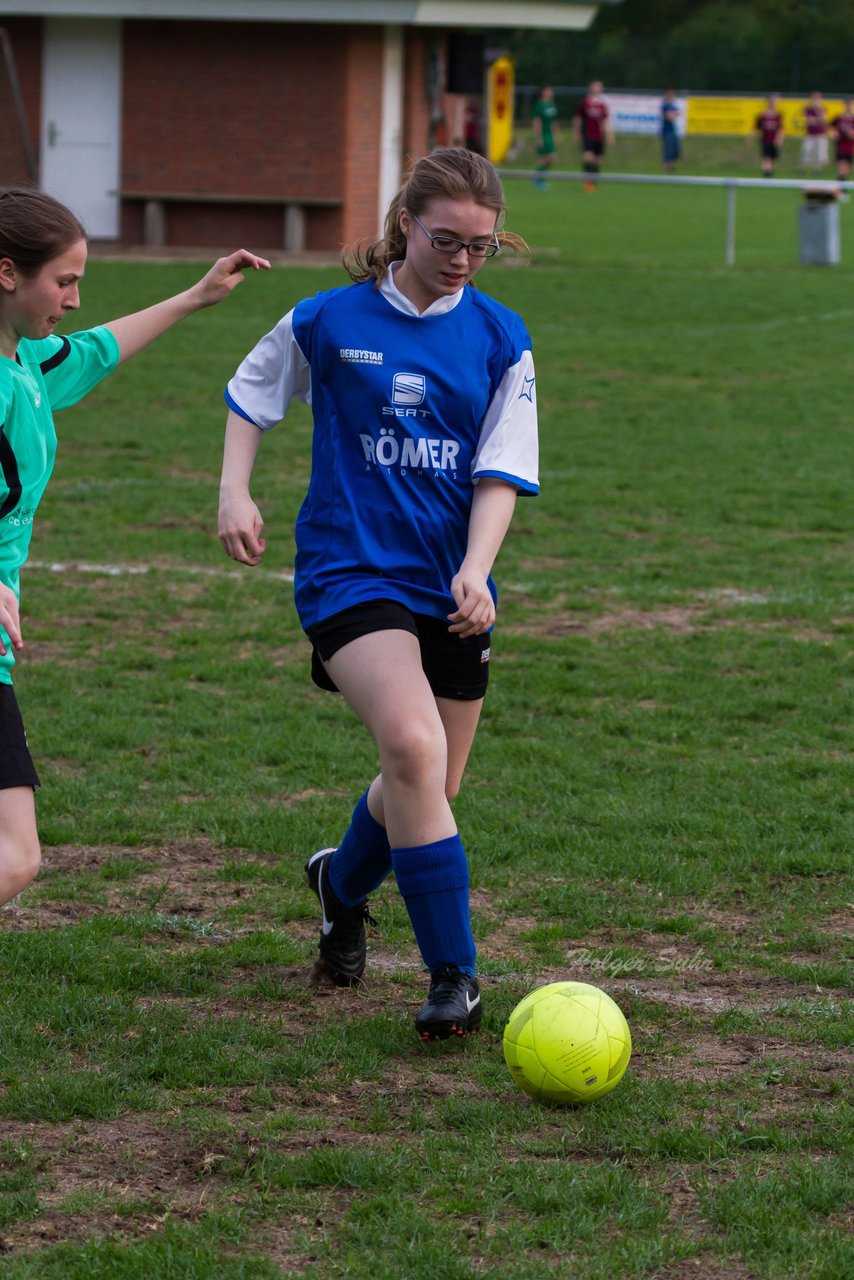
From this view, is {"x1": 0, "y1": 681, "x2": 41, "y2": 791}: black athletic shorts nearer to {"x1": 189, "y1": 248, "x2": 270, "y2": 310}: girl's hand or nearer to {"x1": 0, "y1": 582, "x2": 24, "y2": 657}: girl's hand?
{"x1": 0, "y1": 582, "x2": 24, "y2": 657}: girl's hand

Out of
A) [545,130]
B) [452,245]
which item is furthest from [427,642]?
[545,130]

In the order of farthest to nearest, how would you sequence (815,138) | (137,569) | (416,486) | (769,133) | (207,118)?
1. (815,138)
2. (769,133)
3. (207,118)
4. (137,569)
5. (416,486)

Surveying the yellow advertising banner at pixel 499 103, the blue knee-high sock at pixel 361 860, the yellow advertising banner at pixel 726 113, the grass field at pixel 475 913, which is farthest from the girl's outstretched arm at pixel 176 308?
the yellow advertising banner at pixel 726 113

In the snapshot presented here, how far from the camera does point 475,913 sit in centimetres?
459

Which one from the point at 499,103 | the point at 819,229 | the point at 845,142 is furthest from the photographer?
the point at 499,103

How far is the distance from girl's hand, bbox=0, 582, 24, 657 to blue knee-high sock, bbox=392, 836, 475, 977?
0.99 metres

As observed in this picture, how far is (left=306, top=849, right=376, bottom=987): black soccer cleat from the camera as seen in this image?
4.10 m

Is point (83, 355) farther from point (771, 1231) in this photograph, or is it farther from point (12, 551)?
point (771, 1231)

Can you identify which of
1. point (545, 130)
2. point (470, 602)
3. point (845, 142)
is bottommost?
point (470, 602)

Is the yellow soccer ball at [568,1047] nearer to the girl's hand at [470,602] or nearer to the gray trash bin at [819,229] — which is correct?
the girl's hand at [470,602]

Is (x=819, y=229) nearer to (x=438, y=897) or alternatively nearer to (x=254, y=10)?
(x=254, y=10)

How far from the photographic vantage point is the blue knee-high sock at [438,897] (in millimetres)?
3672

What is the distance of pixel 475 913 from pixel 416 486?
4.46 ft

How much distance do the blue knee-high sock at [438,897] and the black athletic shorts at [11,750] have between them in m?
0.82
